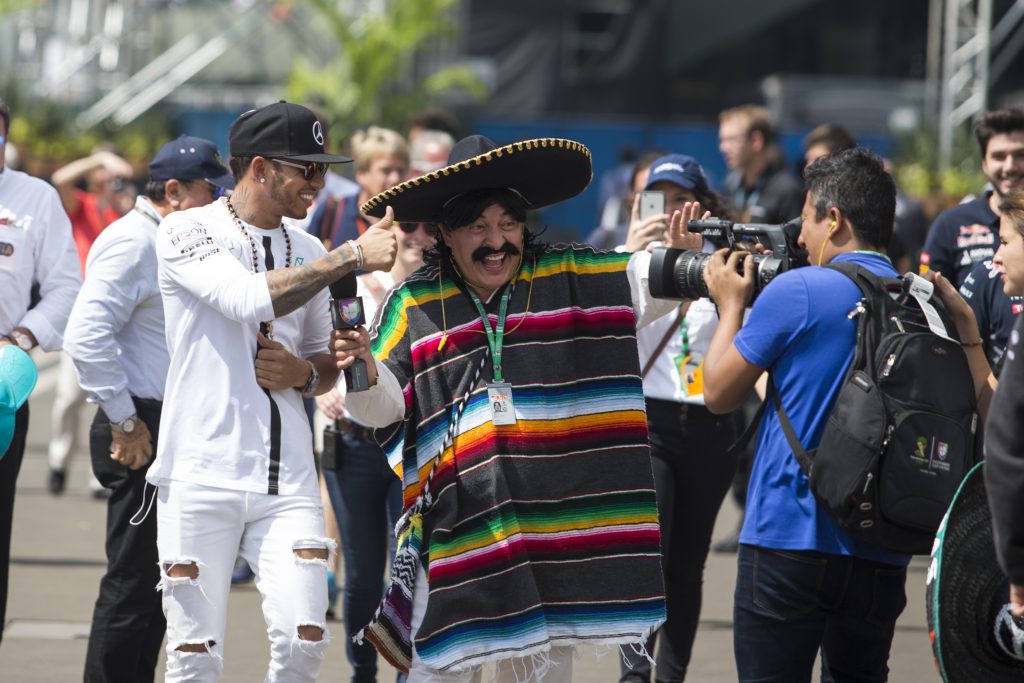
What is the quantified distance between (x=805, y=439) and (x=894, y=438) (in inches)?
11.1

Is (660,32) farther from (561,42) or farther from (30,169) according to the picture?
(30,169)

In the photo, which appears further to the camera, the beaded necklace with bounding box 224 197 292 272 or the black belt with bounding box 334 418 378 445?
the black belt with bounding box 334 418 378 445

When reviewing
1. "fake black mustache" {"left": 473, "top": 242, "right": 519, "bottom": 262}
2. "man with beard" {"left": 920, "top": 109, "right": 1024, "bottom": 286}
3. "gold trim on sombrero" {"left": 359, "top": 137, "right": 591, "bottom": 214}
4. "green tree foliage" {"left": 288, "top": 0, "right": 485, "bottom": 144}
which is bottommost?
"fake black mustache" {"left": 473, "top": 242, "right": 519, "bottom": 262}

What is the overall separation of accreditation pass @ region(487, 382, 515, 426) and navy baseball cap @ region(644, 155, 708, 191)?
6.79ft

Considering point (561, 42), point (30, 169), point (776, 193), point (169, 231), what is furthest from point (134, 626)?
point (561, 42)

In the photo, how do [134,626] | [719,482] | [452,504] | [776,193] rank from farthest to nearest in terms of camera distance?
[776,193] < [719,482] < [134,626] < [452,504]

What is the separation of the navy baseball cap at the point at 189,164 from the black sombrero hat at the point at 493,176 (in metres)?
1.25

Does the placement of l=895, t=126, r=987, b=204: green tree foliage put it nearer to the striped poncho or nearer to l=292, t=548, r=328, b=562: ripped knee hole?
the striped poncho

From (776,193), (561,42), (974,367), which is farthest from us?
(561,42)

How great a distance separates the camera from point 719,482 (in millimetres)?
5969

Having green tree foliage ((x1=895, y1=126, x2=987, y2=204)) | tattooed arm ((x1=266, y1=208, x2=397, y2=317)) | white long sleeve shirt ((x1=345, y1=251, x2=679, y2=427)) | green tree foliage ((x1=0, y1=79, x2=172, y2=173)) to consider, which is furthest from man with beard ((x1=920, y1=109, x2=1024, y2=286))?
green tree foliage ((x1=0, y1=79, x2=172, y2=173))

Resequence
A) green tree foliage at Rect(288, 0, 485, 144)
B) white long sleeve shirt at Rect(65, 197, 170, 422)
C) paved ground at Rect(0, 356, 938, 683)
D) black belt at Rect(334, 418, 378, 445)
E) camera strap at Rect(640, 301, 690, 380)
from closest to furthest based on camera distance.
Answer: white long sleeve shirt at Rect(65, 197, 170, 422)
black belt at Rect(334, 418, 378, 445)
camera strap at Rect(640, 301, 690, 380)
paved ground at Rect(0, 356, 938, 683)
green tree foliage at Rect(288, 0, 485, 144)

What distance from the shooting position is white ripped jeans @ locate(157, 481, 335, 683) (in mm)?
4402

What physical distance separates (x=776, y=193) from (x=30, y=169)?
9.68 metres
